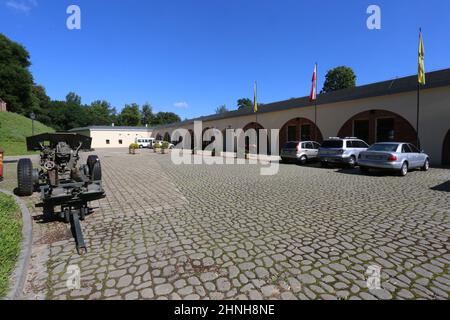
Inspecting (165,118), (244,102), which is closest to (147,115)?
(165,118)

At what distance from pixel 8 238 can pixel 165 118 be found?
4037 inches

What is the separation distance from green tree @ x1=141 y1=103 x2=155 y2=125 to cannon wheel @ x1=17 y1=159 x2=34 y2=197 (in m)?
96.7

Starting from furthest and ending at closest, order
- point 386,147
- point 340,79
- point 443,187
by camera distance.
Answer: point 340,79
point 386,147
point 443,187

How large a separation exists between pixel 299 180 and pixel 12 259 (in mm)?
9002

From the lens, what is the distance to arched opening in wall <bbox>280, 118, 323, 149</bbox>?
22.0 m

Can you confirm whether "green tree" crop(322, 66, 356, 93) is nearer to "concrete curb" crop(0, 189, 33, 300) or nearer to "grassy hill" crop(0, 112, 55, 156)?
"grassy hill" crop(0, 112, 55, 156)

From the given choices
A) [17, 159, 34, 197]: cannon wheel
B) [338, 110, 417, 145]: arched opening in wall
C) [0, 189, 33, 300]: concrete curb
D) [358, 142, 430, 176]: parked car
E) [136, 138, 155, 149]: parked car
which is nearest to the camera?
[0, 189, 33, 300]: concrete curb

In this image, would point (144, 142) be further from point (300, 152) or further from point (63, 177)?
point (63, 177)

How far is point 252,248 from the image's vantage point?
398 centimetres

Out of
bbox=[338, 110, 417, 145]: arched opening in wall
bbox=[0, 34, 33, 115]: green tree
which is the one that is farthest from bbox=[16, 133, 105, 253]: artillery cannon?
bbox=[0, 34, 33, 115]: green tree

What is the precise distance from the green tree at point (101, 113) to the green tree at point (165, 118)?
661 inches

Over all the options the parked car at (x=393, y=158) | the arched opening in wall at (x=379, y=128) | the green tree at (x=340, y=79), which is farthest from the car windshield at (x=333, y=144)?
the green tree at (x=340, y=79)

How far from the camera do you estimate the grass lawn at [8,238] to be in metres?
3.11

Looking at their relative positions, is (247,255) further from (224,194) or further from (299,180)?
(299,180)
